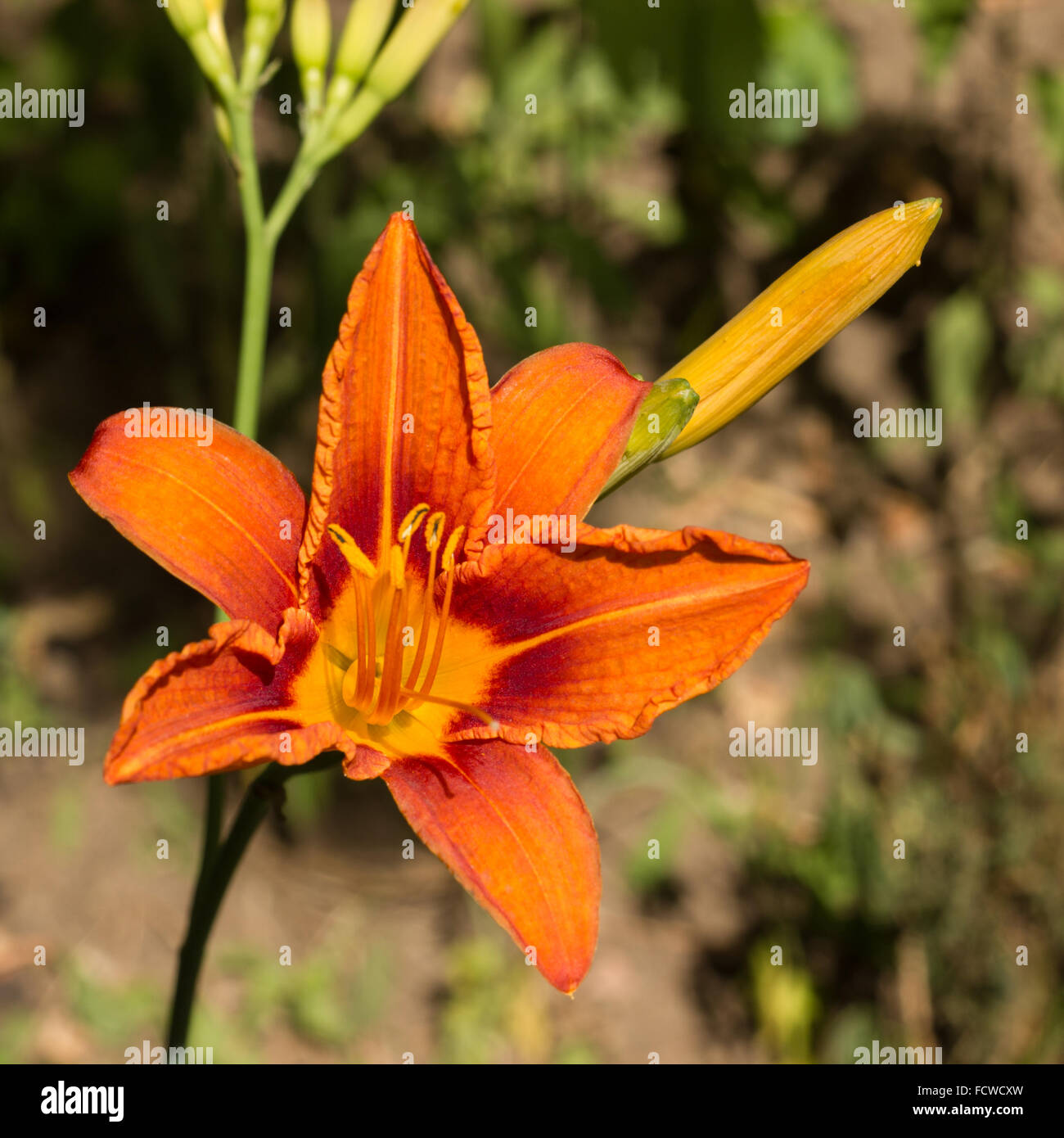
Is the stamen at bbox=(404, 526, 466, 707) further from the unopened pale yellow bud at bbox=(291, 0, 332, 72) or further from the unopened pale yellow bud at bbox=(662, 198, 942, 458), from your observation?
the unopened pale yellow bud at bbox=(291, 0, 332, 72)

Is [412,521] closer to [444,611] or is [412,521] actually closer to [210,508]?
[444,611]

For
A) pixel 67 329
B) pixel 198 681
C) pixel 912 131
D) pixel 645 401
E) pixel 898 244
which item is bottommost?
pixel 198 681

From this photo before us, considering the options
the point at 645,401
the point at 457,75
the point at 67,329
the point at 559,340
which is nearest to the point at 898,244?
the point at 645,401

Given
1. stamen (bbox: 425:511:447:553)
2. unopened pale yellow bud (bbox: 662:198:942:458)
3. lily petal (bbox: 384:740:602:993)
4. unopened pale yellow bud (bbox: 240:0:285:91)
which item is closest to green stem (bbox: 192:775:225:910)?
lily petal (bbox: 384:740:602:993)

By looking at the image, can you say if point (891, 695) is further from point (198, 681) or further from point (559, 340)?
point (198, 681)

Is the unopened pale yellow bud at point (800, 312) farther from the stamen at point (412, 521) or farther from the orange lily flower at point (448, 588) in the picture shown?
the stamen at point (412, 521)

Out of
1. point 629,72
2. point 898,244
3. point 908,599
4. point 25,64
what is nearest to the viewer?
point 898,244

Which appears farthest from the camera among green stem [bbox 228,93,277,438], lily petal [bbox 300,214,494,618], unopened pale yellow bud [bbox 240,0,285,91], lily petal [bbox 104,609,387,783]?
unopened pale yellow bud [bbox 240,0,285,91]
